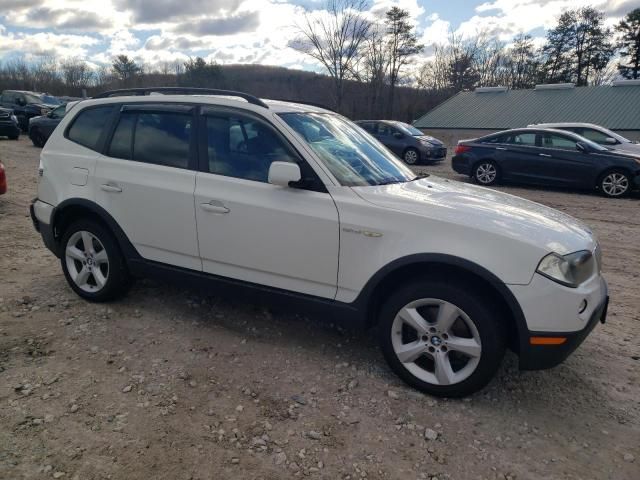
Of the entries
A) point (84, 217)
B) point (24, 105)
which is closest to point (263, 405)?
point (84, 217)

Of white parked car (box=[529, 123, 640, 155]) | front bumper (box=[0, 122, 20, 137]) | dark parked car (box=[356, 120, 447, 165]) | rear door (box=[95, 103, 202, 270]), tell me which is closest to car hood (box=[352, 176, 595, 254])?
rear door (box=[95, 103, 202, 270])

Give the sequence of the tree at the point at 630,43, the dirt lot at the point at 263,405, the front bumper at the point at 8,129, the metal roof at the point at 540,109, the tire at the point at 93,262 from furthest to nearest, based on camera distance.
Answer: the tree at the point at 630,43
the metal roof at the point at 540,109
the front bumper at the point at 8,129
the tire at the point at 93,262
the dirt lot at the point at 263,405

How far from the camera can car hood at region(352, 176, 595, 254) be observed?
2705mm

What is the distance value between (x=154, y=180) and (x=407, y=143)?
13.8 m

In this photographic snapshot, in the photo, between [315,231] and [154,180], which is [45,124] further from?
[315,231]

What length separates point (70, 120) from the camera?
4262mm

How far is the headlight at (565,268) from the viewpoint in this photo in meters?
2.57

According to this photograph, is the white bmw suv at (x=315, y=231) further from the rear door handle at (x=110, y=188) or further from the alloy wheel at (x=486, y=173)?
the alloy wheel at (x=486, y=173)

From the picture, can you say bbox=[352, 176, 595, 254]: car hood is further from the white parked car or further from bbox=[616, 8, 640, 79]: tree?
bbox=[616, 8, 640, 79]: tree

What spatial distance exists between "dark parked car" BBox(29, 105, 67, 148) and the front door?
14.5 metres

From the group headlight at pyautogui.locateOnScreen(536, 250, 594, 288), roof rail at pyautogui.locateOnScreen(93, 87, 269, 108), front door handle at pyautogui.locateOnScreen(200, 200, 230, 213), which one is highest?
roof rail at pyautogui.locateOnScreen(93, 87, 269, 108)

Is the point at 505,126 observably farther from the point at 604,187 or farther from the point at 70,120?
the point at 70,120

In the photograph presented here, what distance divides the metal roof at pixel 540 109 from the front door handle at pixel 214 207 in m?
29.5

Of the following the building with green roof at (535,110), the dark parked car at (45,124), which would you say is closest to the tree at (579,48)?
the building with green roof at (535,110)
